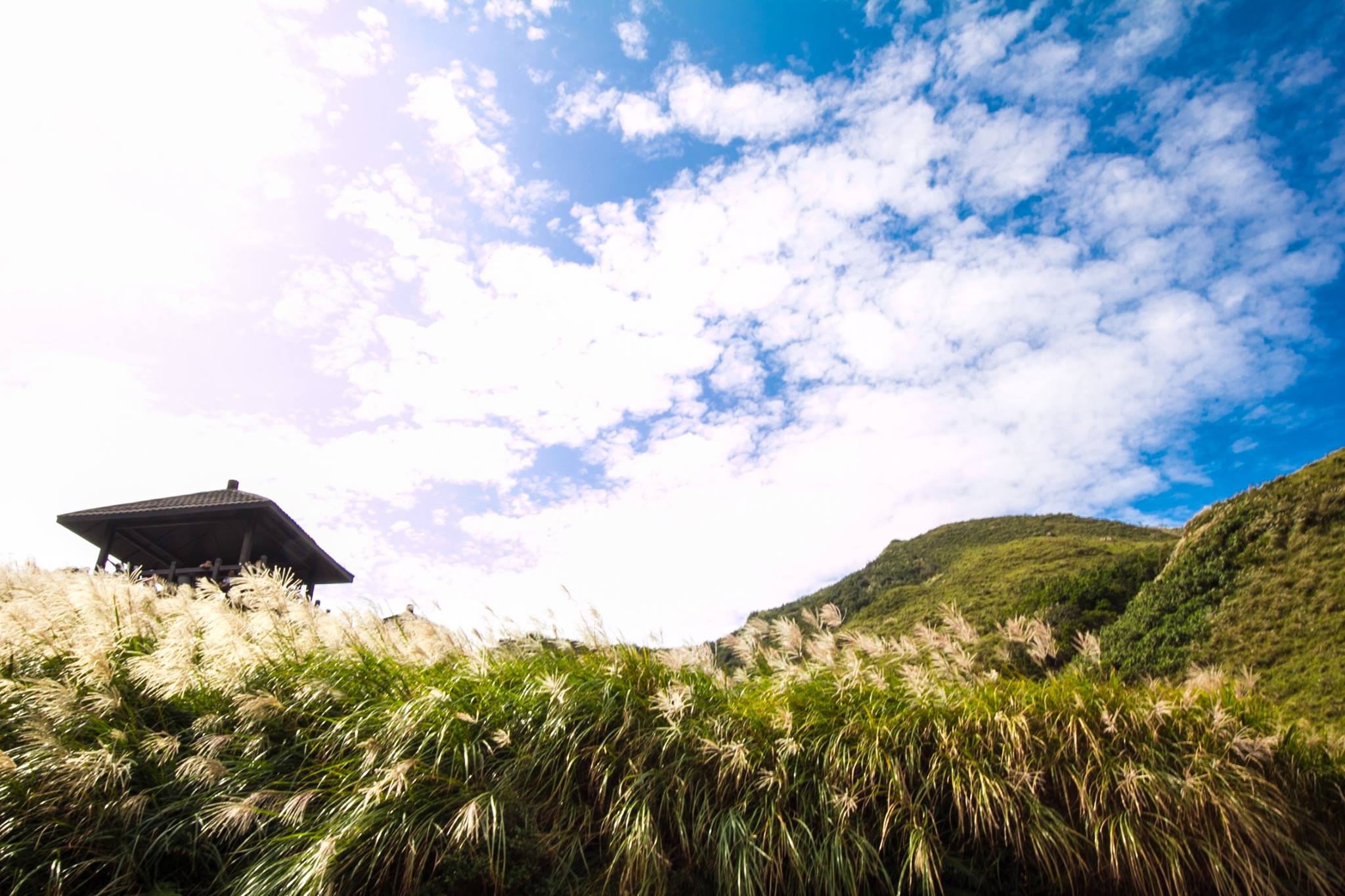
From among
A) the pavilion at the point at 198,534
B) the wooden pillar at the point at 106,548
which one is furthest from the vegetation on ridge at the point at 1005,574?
the wooden pillar at the point at 106,548

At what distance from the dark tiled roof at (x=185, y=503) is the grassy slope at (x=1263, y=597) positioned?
15.8 meters

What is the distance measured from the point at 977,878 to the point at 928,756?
593 millimetres

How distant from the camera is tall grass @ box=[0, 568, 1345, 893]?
316 cm

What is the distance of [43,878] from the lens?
122 inches

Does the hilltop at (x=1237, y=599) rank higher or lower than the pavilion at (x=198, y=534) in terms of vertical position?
lower

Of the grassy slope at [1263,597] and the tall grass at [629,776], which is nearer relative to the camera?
the tall grass at [629,776]

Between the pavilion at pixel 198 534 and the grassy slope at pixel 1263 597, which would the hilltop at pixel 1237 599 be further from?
the pavilion at pixel 198 534

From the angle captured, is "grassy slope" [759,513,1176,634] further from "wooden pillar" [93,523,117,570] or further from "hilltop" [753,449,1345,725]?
"wooden pillar" [93,523,117,570]

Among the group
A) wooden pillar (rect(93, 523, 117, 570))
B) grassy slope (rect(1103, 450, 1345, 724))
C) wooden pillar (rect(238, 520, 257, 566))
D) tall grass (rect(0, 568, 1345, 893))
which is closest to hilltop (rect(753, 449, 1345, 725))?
grassy slope (rect(1103, 450, 1345, 724))

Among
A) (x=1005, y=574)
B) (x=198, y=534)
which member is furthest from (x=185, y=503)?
(x=1005, y=574)

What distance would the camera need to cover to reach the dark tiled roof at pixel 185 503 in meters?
11.6

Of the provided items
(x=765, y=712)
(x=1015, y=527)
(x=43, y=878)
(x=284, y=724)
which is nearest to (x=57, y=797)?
(x=43, y=878)

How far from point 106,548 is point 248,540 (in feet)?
10.7

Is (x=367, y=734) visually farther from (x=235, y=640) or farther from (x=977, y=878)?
(x=977, y=878)
